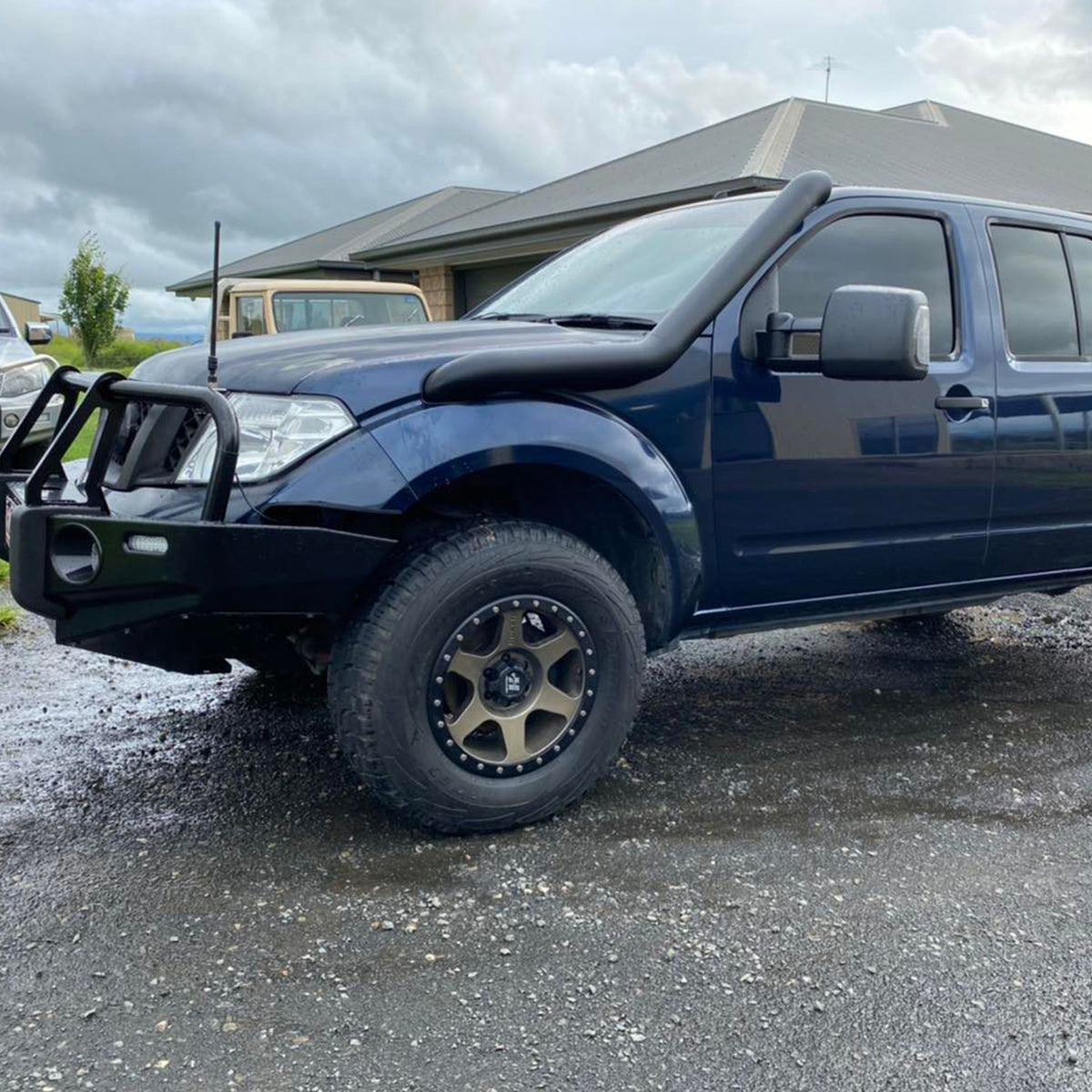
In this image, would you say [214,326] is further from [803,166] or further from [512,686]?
[803,166]

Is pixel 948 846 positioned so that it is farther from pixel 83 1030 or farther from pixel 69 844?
pixel 69 844

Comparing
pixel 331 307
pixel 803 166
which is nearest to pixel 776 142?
pixel 803 166

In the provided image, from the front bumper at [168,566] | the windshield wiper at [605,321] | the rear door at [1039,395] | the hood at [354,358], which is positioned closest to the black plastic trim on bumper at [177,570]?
the front bumper at [168,566]

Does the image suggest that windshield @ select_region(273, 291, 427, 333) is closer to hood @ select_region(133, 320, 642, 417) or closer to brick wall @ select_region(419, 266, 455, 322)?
hood @ select_region(133, 320, 642, 417)

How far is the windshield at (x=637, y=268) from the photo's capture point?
350 centimetres

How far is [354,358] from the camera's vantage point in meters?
2.88

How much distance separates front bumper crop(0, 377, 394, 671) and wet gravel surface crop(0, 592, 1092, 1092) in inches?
25.7

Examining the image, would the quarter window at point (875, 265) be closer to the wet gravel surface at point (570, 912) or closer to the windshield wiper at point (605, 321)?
the windshield wiper at point (605, 321)

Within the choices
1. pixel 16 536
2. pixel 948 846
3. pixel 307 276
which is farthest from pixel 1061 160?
pixel 16 536

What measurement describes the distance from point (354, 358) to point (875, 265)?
5.96ft

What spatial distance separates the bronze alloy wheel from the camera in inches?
114

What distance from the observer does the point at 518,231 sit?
49.2 ft

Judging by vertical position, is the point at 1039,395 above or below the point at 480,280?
below

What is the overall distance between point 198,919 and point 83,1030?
0.43 meters
